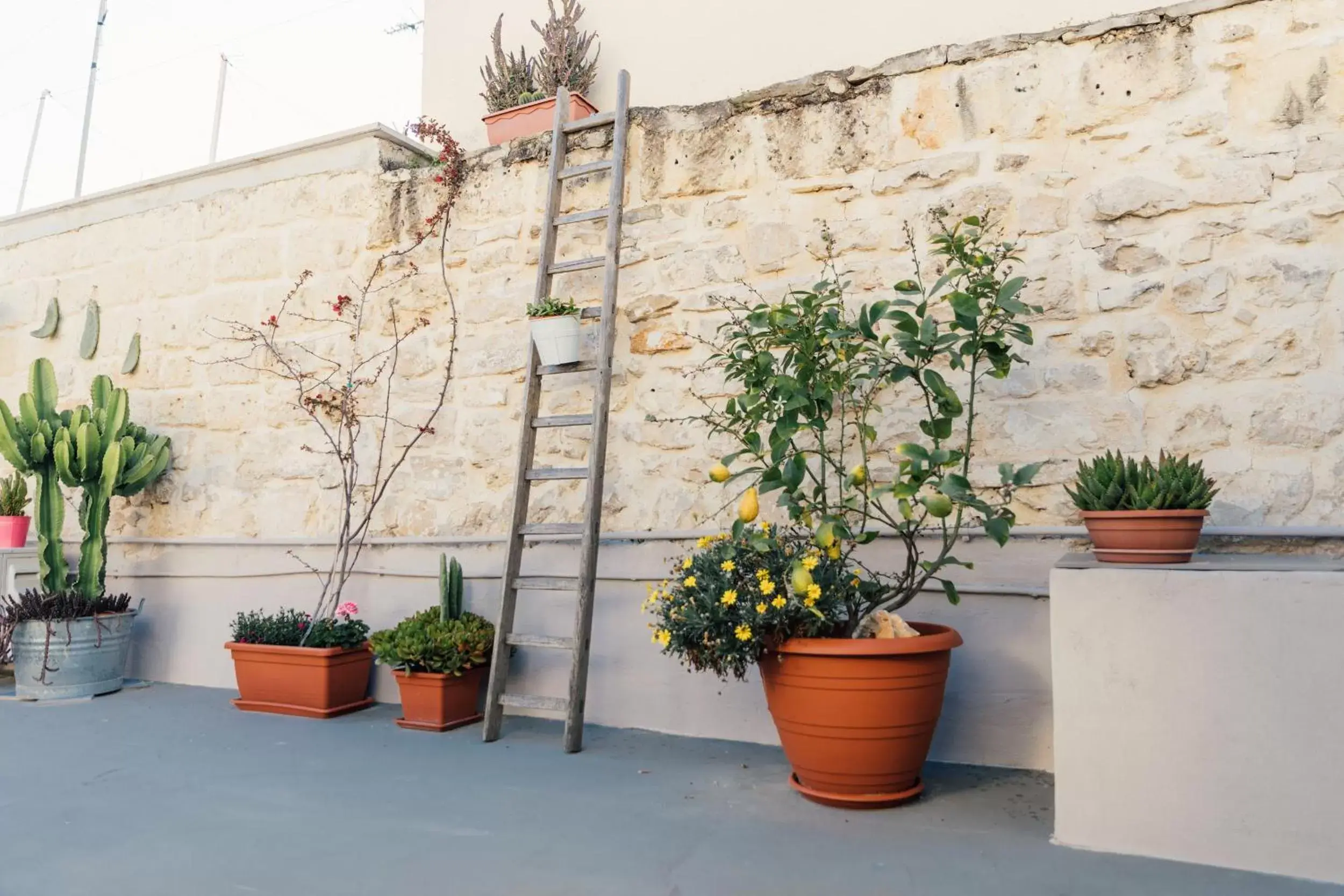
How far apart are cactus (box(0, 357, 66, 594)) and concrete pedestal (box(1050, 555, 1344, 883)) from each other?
4063 millimetres

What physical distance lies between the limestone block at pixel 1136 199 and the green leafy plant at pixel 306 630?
2939mm

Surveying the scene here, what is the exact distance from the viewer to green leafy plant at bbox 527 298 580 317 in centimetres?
319

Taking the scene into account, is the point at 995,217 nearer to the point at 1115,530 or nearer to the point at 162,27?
the point at 1115,530

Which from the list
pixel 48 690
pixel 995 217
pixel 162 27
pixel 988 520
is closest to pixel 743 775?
pixel 988 520

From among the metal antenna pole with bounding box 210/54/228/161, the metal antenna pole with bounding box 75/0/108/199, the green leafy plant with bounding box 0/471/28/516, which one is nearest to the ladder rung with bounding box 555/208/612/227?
the green leafy plant with bounding box 0/471/28/516

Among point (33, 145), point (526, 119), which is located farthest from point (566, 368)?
point (33, 145)

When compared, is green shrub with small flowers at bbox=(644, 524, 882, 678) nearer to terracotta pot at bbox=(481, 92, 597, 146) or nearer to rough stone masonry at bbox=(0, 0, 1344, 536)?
rough stone masonry at bbox=(0, 0, 1344, 536)

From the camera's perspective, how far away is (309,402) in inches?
149

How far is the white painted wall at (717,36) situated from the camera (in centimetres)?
410

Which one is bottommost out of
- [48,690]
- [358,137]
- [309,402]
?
[48,690]

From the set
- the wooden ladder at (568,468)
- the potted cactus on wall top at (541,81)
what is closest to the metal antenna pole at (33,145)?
the potted cactus on wall top at (541,81)

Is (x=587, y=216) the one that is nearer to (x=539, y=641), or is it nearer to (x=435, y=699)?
(x=539, y=641)

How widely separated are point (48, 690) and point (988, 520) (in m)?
3.82

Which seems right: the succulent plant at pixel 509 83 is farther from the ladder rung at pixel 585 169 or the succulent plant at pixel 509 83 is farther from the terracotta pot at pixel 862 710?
the terracotta pot at pixel 862 710
